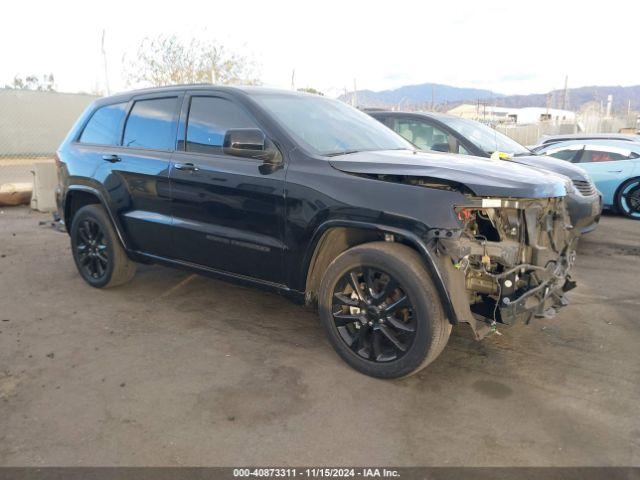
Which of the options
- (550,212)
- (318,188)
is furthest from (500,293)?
(318,188)

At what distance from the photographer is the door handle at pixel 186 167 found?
4.17 meters

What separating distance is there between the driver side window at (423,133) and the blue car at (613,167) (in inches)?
162

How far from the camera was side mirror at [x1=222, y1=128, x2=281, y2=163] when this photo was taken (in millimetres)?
3596

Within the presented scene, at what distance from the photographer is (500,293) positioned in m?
3.26

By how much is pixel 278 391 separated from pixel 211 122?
211 centimetres

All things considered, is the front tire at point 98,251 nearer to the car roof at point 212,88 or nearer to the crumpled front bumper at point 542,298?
the car roof at point 212,88

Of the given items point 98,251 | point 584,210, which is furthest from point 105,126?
point 584,210

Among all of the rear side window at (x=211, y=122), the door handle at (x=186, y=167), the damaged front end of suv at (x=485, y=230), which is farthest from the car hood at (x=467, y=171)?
the door handle at (x=186, y=167)

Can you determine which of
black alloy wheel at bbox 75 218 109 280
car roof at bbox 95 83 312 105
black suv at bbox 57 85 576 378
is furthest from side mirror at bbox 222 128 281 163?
black alloy wheel at bbox 75 218 109 280

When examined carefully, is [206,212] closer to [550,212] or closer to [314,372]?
[314,372]

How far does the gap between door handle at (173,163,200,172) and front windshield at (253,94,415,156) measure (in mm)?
709

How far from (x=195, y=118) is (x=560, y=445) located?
3.36 metres

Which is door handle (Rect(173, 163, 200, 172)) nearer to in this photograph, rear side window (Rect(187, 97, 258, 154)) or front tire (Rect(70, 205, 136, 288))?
rear side window (Rect(187, 97, 258, 154))

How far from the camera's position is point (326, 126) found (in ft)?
13.7
